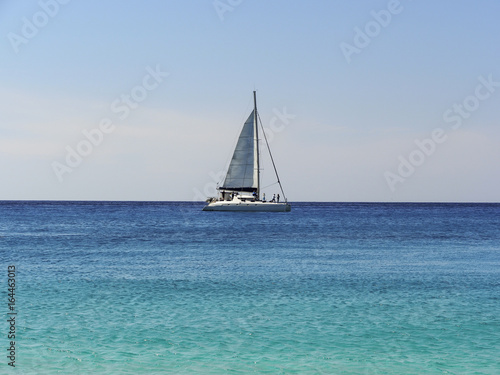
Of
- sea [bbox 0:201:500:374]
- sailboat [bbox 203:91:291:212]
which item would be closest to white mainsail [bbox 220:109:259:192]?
sailboat [bbox 203:91:291:212]

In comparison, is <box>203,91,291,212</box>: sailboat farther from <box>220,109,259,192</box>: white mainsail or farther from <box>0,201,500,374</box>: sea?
<box>0,201,500,374</box>: sea

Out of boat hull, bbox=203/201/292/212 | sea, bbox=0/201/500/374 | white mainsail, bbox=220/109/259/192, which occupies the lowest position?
sea, bbox=0/201/500/374

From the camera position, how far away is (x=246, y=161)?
103000 mm

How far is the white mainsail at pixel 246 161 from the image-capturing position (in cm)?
10281

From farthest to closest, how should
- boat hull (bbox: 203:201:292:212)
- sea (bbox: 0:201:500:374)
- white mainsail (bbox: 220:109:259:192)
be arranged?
1. boat hull (bbox: 203:201:292:212)
2. white mainsail (bbox: 220:109:259:192)
3. sea (bbox: 0:201:500:374)

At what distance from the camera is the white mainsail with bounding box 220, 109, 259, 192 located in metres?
103

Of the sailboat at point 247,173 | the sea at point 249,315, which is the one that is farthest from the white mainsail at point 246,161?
the sea at point 249,315

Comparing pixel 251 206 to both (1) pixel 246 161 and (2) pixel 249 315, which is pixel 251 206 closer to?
(1) pixel 246 161

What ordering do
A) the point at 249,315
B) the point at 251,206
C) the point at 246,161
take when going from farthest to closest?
the point at 251,206 < the point at 246,161 < the point at 249,315

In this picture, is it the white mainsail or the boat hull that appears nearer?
the white mainsail

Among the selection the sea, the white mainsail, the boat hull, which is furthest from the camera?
the boat hull

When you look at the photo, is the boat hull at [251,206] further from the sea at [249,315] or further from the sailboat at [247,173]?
Answer: the sea at [249,315]

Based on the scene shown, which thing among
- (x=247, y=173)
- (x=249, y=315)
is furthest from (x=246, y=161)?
(x=249, y=315)

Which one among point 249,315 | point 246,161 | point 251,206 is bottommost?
point 249,315
